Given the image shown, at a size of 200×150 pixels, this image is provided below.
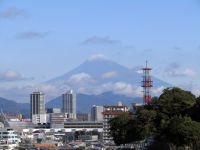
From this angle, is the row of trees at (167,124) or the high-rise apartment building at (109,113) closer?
the row of trees at (167,124)

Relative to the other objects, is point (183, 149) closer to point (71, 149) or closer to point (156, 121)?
point (156, 121)

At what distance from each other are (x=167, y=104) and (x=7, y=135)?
41.5 m

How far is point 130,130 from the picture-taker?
68125mm

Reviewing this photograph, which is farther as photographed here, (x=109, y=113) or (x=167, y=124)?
(x=109, y=113)

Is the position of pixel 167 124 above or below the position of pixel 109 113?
below

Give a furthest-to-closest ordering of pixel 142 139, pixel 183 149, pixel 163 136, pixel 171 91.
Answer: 1. pixel 171 91
2. pixel 142 139
3. pixel 163 136
4. pixel 183 149

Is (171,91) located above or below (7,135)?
above

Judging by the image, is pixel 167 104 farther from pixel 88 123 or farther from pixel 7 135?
pixel 88 123

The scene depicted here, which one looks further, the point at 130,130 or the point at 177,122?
the point at 130,130

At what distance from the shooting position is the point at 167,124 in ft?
187

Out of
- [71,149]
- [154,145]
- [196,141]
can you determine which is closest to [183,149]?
[196,141]

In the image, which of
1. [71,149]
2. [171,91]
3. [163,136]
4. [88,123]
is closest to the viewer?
[163,136]

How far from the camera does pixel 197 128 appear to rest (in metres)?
52.2

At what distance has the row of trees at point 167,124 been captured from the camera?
171 feet
